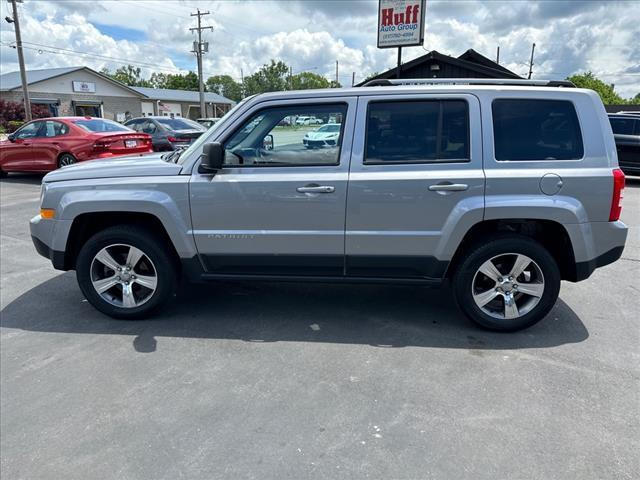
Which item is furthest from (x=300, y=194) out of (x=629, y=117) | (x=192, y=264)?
(x=629, y=117)

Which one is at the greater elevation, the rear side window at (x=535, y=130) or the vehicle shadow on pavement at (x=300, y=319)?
the rear side window at (x=535, y=130)

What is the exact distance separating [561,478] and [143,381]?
2.59m

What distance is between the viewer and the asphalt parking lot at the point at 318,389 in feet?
7.93

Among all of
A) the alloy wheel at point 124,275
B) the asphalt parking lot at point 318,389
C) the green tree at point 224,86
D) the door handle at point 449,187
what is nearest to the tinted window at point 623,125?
the asphalt parking lot at point 318,389

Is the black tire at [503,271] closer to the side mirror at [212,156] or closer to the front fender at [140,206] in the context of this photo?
the side mirror at [212,156]

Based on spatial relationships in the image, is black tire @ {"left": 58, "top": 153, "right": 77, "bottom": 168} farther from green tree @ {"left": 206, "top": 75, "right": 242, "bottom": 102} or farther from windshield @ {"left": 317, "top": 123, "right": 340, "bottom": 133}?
green tree @ {"left": 206, "top": 75, "right": 242, "bottom": 102}

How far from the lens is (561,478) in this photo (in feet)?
7.46

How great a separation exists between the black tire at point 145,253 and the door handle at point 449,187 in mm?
2298

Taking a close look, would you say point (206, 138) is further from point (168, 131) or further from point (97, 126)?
point (168, 131)

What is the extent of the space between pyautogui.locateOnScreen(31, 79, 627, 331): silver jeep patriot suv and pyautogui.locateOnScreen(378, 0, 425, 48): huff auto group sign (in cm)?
1250

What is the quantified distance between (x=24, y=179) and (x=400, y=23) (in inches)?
489

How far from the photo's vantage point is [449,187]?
136 inches

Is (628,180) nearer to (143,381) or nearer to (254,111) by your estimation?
(254,111)

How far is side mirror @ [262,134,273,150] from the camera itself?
3.75 metres
